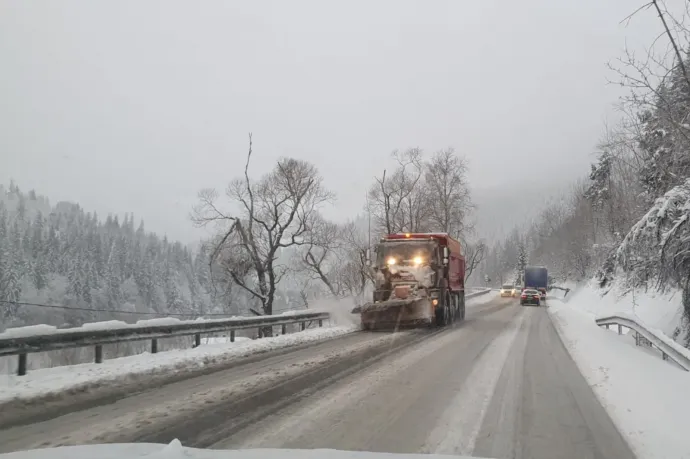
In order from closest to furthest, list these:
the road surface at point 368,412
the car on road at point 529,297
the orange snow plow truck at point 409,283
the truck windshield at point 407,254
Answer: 1. the road surface at point 368,412
2. the orange snow plow truck at point 409,283
3. the truck windshield at point 407,254
4. the car on road at point 529,297

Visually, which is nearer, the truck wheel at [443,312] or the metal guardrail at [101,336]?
the metal guardrail at [101,336]

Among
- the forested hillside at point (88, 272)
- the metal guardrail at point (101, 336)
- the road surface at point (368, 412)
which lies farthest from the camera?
the forested hillside at point (88, 272)

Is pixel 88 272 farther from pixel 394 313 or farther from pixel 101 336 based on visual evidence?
pixel 101 336

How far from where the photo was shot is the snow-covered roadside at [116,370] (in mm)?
7773

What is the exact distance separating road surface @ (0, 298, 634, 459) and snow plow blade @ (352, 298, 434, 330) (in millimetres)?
8035

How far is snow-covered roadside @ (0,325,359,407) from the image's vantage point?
306 inches

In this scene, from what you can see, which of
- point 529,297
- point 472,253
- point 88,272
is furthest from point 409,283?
point 472,253

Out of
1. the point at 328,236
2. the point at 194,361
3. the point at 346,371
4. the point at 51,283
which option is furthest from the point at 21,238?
the point at 346,371

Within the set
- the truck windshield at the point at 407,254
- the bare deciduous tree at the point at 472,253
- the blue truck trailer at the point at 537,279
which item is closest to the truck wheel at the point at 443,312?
the truck windshield at the point at 407,254

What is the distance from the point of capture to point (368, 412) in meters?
6.48

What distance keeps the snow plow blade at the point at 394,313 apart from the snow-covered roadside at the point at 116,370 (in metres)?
5.71

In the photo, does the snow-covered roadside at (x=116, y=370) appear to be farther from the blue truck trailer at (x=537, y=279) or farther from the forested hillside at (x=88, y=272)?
the blue truck trailer at (x=537, y=279)

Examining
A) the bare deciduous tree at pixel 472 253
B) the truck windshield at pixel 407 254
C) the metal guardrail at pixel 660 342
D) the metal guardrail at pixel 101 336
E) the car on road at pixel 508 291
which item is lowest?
the car on road at pixel 508 291

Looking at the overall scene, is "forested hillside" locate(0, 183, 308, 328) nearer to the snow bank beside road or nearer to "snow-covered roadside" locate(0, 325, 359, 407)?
"snow-covered roadside" locate(0, 325, 359, 407)
